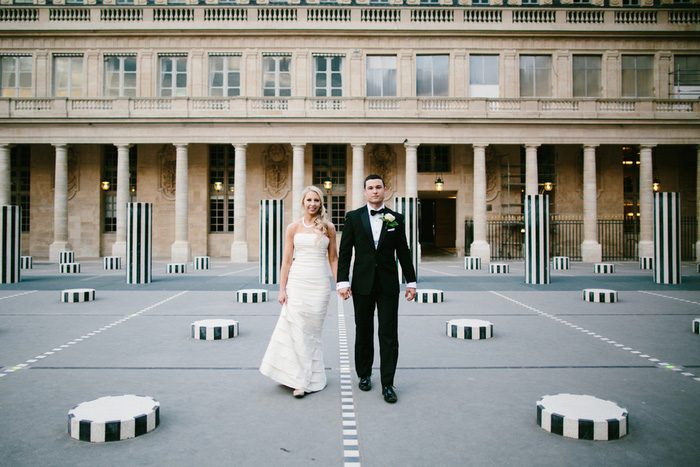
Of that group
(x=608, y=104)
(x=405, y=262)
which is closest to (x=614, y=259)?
(x=608, y=104)

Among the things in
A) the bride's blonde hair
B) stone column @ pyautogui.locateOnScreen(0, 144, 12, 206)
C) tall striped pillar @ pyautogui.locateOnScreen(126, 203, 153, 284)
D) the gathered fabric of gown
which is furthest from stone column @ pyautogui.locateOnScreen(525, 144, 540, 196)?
stone column @ pyautogui.locateOnScreen(0, 144, 12, 206)

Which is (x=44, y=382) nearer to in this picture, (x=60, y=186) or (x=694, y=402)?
(x=694, y=402)

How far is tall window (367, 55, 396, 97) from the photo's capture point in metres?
31.8

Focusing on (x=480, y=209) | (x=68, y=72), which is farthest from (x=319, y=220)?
(x=68, y=72)

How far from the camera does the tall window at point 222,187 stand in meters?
33.4

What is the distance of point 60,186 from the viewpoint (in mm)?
30172

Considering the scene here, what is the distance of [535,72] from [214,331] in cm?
2966

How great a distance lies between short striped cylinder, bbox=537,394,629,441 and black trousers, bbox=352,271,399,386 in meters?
1.52

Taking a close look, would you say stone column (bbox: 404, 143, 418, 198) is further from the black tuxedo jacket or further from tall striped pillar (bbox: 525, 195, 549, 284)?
the black tuxedo jacket

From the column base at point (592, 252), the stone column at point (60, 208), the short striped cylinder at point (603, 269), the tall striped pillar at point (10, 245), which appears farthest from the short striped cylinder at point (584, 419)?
the stone column at point (60, 208)

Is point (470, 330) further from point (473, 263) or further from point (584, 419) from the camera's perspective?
point (473, 263)

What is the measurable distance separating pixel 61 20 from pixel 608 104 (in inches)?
1319

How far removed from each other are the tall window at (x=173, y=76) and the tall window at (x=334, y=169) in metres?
9.12

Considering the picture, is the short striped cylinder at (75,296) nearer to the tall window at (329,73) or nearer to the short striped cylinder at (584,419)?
the short striped cylinder at (584,419)
